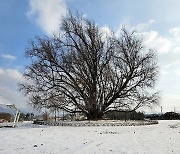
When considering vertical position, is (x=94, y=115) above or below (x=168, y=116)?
below

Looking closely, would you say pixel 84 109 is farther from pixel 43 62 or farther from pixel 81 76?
pixel 43 62

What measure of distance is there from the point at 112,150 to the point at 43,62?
16.8 metres

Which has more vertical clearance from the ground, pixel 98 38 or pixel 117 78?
pixel 98 38

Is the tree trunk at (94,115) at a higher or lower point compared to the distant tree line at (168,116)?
lower

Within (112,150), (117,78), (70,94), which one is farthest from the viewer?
(117,78)

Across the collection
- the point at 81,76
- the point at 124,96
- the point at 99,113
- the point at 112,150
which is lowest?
the point at 112,150

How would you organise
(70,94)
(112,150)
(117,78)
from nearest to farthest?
1. (112,150)
2. (70,94)
3. (117,78)

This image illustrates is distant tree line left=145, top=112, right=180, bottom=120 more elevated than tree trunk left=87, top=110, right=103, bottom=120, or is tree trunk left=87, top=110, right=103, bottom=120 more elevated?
distant tree line left=145, top=112, right=180, bottom=120

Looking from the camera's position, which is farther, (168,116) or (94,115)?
(168,116)

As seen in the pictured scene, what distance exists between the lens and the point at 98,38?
84.4 feet

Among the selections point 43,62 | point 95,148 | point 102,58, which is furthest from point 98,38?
point 95,148

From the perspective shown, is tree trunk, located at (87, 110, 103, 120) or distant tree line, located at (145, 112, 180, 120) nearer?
tree trunk, located at (87, 110, 103, 120)

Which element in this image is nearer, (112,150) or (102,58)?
(112,150)

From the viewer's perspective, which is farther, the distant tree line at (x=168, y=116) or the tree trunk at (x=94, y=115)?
the distant tree line at (x=168, y=116)
